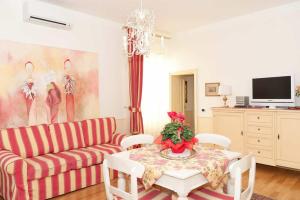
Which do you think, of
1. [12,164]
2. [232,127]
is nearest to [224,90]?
[232,127]

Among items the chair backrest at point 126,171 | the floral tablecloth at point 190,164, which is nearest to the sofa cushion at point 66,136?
the floral tablecloth at point 190,164

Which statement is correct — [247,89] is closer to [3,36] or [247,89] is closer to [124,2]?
[124,2]

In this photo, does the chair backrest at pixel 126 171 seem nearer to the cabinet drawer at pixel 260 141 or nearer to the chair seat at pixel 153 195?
the chair seat at pixel 153 195

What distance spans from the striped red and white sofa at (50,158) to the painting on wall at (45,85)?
30 cm

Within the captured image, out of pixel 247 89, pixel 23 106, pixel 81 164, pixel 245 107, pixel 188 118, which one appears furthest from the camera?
pixel 188 118

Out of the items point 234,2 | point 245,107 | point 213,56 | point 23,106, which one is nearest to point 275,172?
point 245,107

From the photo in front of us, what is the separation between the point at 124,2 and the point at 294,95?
3.19 m

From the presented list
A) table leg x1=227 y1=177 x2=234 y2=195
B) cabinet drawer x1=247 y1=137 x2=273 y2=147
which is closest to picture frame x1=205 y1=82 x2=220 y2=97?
cabinet drawer x1=247 y1=137 x2=273 y2=147

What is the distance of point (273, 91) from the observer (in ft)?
13.6

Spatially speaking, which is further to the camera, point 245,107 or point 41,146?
point 245,107

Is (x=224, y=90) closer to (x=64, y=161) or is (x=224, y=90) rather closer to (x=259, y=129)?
(x=259, y=129)

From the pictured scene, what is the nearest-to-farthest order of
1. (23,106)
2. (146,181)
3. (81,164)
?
(146,181) < (81,164) < (23,106)

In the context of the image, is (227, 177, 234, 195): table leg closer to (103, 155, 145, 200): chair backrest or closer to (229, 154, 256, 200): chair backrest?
(229, 154, 256, 200): chair backrest

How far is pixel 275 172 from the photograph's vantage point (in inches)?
161
